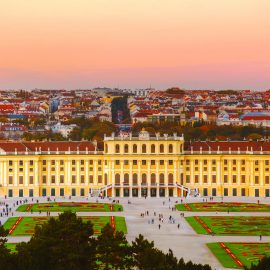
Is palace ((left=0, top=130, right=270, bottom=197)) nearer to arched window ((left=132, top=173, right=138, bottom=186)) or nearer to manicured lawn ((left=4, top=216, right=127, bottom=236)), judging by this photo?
arched window ((left=132, top=173, right=138, bottom=186))

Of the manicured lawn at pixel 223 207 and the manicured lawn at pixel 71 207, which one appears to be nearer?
the manicured lawn at pixel 71 207

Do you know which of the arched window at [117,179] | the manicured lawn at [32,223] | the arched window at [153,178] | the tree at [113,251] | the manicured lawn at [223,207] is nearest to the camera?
the tree at [113,251]

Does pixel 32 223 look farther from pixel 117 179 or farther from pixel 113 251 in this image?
pixel 117 179

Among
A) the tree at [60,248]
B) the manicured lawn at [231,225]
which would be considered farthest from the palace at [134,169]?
the tree at [60,248]

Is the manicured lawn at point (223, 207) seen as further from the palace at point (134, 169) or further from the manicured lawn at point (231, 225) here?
the palace at point (134, 169)

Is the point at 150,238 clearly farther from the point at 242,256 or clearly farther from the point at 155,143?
the point at 155,143
